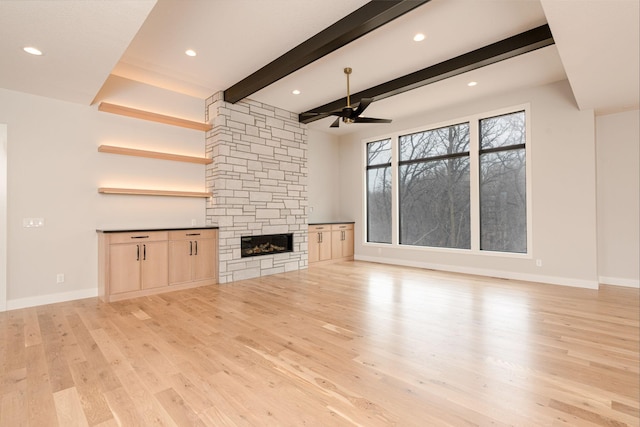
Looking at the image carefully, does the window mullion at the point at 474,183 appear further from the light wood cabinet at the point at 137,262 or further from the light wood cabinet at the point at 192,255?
the light wood cabinet at the point at 137,262

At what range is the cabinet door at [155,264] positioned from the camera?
179 inches

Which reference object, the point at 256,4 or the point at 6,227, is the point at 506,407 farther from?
the point at 6,227

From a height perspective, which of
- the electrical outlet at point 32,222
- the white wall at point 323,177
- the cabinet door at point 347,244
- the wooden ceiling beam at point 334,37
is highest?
the wooden ceiling beam at point 334,37

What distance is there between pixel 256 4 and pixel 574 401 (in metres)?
4.17

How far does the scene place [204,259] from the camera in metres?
5.24

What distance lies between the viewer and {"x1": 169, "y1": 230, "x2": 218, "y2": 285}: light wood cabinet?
4867 millimetres

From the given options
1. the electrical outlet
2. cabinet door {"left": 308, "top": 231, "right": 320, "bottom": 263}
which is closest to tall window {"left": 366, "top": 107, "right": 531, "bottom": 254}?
cabinet door {"left": 308, "top": 231, "right": 320, "bottom": 263}

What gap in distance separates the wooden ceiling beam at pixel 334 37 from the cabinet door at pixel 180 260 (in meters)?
2.70

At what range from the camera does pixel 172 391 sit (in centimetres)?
206

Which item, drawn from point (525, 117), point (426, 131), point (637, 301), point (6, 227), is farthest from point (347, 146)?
point (6, 227)

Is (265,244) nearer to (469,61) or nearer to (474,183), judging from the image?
(474,183)

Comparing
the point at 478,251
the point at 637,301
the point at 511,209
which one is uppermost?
the point at 511,209

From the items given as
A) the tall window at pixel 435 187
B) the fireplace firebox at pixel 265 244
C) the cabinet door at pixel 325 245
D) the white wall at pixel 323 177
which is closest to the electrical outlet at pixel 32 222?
the fireplace firebox at pixel 265 244

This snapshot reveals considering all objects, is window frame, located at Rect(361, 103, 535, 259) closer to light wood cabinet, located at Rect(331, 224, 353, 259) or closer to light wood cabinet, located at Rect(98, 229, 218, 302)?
light wood cabinet, located at Rect(331, 224, 353, 259)
